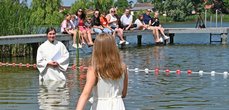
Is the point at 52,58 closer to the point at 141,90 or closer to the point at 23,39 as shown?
the point at 141,90

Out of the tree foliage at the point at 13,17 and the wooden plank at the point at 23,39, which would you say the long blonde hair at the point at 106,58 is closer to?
the wooden plank at the point at 23,39

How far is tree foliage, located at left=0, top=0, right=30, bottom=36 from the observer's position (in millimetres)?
25906

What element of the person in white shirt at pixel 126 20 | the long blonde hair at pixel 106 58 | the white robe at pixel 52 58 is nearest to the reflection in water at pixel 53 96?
the white robe at pixel 52 58

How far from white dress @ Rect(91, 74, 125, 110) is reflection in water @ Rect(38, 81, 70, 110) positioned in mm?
4889

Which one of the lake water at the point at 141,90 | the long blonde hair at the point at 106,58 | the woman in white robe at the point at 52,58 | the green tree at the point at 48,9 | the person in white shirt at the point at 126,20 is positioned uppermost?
the green tree at the point at 48,9

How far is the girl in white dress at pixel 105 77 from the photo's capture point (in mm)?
6352

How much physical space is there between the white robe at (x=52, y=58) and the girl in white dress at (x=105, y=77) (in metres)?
7.70

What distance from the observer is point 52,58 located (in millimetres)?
14383

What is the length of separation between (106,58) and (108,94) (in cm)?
40

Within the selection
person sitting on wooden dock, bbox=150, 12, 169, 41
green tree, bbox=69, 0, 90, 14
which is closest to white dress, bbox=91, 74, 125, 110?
person sitting on wooden dock, bbox=150, 12, 169, 41

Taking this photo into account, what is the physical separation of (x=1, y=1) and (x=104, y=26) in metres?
4.78

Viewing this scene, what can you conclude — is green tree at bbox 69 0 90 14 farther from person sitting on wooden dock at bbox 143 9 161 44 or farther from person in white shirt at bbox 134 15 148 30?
person sitting on wooden dock at bbox 143 9 161 44

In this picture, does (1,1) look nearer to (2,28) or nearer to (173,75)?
(2,28)

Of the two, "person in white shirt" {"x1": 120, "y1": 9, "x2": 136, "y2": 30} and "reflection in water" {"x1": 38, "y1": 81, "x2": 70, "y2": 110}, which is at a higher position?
"person in white shirt" {"x1": 120, "y1": 9, "x2": 136, "y2": 30}
